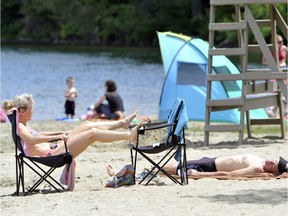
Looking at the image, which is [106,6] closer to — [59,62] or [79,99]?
[59,62]

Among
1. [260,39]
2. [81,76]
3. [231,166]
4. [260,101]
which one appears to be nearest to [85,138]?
[231,166]

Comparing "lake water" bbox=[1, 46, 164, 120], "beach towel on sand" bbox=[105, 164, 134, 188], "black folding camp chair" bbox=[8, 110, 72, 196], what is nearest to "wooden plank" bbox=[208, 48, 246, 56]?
"beach towel on sand" bbox=[105, 164, 134, 188]

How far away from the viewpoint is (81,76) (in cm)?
3569

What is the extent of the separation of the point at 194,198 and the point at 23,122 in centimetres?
213

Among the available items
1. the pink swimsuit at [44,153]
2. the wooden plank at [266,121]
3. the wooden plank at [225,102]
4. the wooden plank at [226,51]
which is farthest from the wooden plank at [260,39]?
the pink swimsuit at [44,153]

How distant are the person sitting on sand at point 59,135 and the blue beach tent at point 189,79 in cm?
727

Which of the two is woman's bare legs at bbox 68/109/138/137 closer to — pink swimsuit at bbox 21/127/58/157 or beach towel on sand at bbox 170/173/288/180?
pink swimsuit at bbox 21/127/58/157

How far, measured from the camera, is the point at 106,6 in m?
68.8

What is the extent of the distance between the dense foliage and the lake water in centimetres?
698

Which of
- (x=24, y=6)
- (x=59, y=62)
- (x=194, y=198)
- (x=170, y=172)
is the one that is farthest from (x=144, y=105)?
(x=24, y=6)

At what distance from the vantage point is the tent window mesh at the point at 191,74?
51.4 ft

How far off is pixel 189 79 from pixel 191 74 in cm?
12

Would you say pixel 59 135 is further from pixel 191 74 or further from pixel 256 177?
pixel 191 74

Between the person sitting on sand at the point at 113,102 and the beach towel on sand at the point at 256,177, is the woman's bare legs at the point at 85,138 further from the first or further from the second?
the person sitting on sand at the point at 113,102
